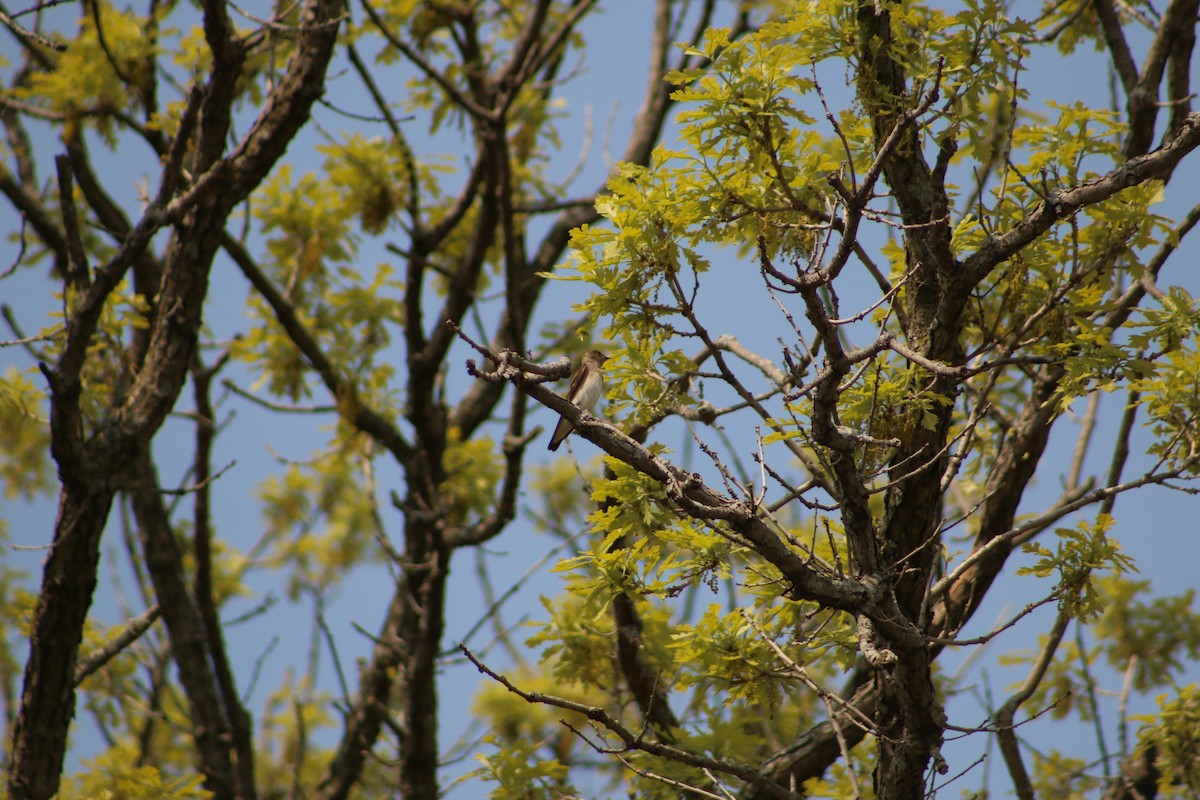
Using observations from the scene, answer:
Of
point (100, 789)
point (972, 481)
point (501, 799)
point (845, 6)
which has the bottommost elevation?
point (501, 799)

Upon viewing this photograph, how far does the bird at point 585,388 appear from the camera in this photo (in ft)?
15.6

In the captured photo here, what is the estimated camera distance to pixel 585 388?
15.8 feet

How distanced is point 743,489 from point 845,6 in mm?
1818

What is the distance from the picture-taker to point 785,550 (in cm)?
359

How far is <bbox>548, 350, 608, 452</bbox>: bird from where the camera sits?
15.6 ft

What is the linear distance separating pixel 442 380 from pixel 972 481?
13.7 ft

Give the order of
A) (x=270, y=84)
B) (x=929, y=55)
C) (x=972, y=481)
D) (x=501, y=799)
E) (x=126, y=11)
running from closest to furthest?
(x=929, y=55) → (x=501, y=799) → (x=972, y=481) → (x=270, y=84) → (x=126, y=11)

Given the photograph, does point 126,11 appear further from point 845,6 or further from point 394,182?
point 845,6

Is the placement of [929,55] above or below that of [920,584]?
above

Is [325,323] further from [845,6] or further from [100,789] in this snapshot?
[845,6]

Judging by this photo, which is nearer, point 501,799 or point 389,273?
point 501,799

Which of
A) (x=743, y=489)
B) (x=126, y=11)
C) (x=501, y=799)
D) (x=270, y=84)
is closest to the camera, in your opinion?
(x=743, y=489)

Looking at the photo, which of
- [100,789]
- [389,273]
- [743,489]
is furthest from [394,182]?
[743,489]

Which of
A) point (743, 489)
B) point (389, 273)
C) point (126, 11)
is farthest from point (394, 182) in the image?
point (743, 489)
